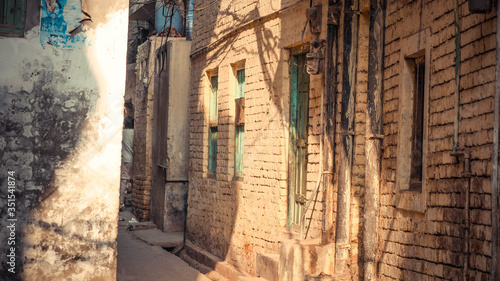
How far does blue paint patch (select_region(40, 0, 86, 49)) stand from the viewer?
20.4 feet

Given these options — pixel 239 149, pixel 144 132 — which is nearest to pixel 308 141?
pixel 239 149

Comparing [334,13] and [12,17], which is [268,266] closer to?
[334,13]

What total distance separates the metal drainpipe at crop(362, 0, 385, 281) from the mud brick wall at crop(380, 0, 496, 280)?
7cm

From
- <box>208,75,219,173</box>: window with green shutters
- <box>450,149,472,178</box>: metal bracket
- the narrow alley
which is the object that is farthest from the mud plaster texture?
<box>208,75,219,173</box>: window with green shutters

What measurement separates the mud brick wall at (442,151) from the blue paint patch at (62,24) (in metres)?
3.02

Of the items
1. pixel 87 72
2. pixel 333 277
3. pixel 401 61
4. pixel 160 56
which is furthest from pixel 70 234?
pixel 160 56

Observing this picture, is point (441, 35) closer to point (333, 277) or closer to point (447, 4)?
point (447, 4)

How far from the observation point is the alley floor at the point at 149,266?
9125 mm

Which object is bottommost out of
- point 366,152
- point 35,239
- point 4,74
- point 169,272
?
point 169,272

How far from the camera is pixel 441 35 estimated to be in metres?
5.76

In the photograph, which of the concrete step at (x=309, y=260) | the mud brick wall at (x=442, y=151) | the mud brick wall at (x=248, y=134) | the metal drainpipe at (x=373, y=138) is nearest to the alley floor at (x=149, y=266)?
the mud brick wall at (x=248, y=134)

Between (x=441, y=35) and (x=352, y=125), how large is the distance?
1808mm

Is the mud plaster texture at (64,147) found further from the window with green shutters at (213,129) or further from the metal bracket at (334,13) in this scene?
the window with green shutters at (213,129)

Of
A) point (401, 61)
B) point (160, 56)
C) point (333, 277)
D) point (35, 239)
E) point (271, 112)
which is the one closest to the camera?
point (35, 239)
